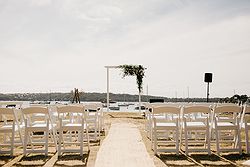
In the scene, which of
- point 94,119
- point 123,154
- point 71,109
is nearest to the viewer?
point 123,154

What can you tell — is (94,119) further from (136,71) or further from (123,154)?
(136,71)

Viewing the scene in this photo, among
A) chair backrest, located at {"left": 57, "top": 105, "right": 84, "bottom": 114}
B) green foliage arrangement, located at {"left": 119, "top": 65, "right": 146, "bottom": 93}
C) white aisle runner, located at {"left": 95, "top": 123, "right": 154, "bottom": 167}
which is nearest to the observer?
white aisle runner, located at {"left": 95, "top": 123, "right": 154, "bottom": 167}

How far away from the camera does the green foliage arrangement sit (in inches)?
745

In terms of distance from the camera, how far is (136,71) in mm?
19109

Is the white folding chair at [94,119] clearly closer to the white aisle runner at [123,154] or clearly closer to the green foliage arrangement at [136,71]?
the white aisle runner at [123,154]

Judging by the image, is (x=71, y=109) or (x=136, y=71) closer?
(x=71, y=109)

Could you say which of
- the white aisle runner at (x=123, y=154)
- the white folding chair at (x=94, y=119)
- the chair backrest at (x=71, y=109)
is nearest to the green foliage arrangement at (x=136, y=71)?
the white folding chair at (x=94, y=119)

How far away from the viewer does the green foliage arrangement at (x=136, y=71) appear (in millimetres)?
18922

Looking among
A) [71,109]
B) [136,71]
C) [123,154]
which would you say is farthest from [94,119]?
[136,71]

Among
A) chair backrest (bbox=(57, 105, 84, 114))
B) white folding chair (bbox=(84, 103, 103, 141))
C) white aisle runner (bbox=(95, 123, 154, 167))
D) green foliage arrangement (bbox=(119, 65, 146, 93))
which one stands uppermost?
green foliage arrangement (bbox=(119, 65, 146, 93))

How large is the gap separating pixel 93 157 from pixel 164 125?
1484 millimetres

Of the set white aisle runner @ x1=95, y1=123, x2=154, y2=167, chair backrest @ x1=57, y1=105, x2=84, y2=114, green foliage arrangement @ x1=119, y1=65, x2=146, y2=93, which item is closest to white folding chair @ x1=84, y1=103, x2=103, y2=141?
white aisle runner @ x1=95, y1=123, x2=154, y2=167

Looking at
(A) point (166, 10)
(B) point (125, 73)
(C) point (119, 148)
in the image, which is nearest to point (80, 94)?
(B) point (125, 73)

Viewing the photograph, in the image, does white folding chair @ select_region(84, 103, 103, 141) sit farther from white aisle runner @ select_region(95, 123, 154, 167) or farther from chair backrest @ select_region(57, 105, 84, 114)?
chair backrest @ select_region(57, 105, 84, 114)
